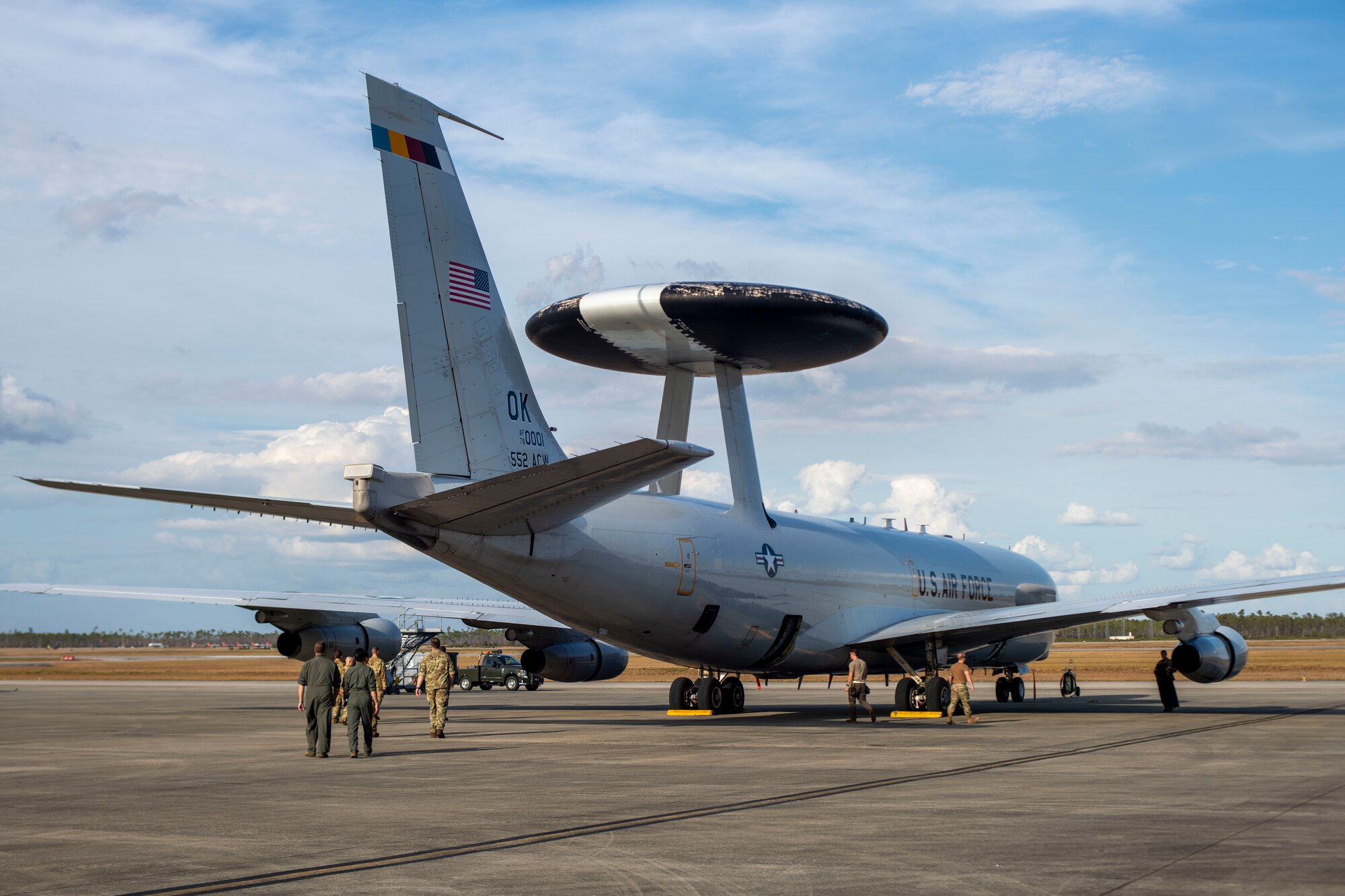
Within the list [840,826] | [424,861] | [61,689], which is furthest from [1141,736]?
[61,689]

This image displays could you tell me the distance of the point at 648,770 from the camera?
15.9m

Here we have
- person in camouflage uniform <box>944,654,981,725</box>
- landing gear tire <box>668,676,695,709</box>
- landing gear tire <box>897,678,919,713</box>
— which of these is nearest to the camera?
person in camouflage uniform <box>944,654,981,725</box>

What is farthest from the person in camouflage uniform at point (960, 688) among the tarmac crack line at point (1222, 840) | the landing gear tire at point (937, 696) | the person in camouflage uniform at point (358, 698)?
the person in camouflage uniform at point (358, 698)

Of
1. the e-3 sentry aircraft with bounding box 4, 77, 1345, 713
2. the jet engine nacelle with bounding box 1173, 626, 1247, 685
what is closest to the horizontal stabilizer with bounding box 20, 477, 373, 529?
the e-3 sentry aircraft with bounding box 4, 77, 1345, 713

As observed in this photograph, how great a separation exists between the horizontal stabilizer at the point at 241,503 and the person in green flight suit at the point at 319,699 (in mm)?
1981

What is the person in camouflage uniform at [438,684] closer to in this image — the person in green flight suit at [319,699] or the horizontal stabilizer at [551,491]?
the horizontal stabilizer at [551,491]

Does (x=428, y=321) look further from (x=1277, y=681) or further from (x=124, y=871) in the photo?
(x=1277, y=681)

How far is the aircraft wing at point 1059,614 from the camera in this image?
2567cm

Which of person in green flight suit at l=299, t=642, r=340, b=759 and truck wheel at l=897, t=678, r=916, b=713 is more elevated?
person in green flight suit at l=299, t=642, r=340, b=759

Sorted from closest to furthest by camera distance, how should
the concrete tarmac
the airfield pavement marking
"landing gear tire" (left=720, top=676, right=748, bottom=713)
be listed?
the airfield pavement marking < the concrete tarmac < "landing gear tire" (left=720, top=676, right=748, bottom=713)

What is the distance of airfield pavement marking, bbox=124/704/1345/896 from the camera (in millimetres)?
8133

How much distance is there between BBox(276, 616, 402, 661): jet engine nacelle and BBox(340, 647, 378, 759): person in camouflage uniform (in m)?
13.8

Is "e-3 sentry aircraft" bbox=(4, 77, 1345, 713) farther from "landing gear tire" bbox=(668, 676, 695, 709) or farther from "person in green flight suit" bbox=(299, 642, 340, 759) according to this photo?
"person in green flight suit" bbox=(299, 642, 340, 759)

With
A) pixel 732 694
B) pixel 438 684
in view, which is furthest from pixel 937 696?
pixel 438 684
